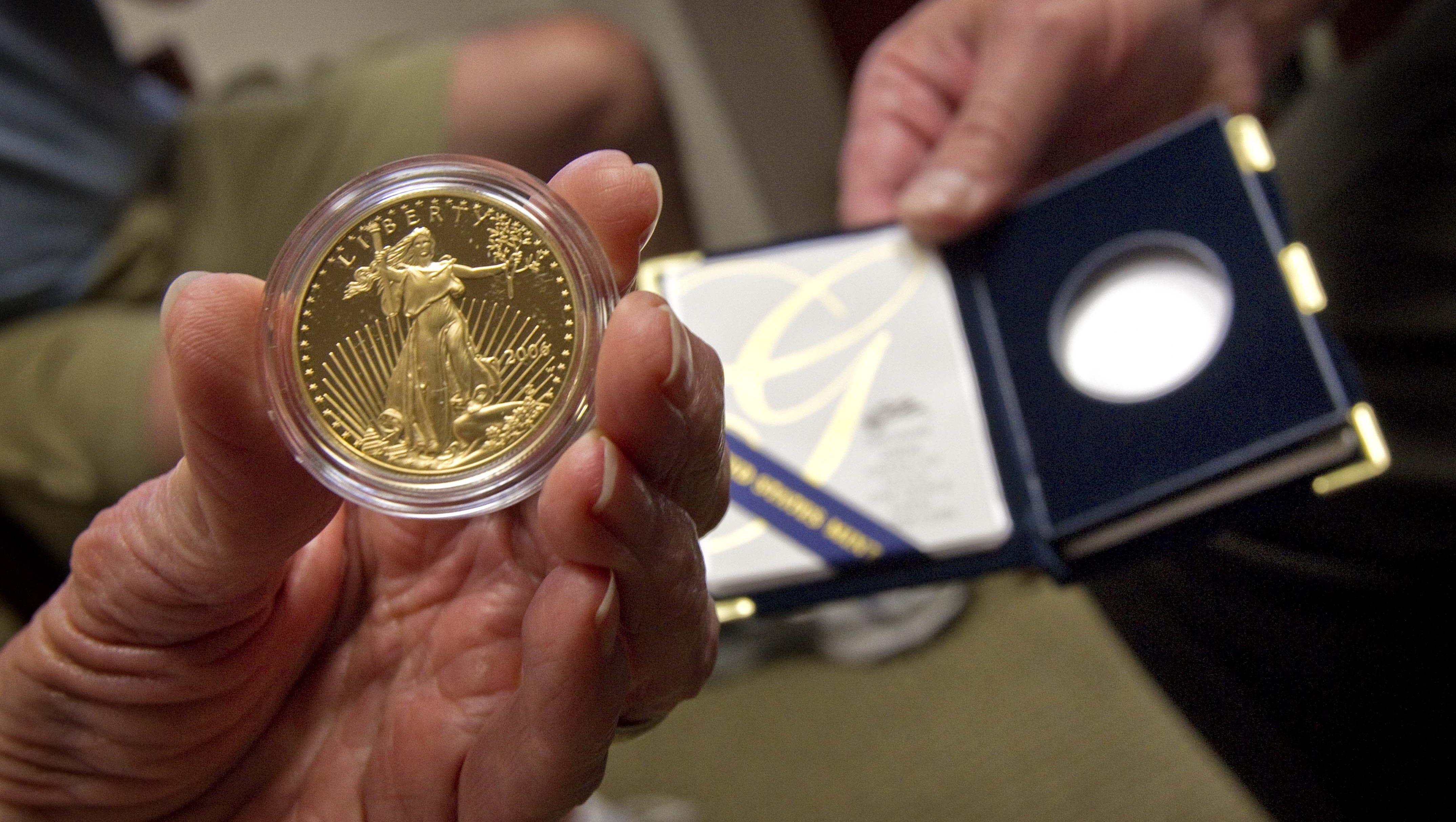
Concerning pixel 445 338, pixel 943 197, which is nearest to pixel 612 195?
pixel 445 338

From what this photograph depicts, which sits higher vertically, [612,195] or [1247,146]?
Answer: [612,195]

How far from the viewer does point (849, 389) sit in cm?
79

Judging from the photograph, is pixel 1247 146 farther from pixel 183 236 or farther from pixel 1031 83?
pixel 183 236

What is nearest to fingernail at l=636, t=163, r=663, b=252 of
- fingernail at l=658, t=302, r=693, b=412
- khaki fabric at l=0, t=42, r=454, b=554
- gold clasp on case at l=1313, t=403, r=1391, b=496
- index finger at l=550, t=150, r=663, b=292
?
index finger at l=550, t=150, r=663, b=292

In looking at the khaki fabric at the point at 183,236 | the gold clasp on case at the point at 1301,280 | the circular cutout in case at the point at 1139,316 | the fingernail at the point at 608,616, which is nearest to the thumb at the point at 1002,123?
the circular cutout in case at the point at 1139,316

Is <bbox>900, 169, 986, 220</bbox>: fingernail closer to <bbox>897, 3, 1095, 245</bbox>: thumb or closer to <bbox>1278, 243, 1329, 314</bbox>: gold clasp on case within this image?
<bbox>897, 3, 1095, 245</bbox>: thumb

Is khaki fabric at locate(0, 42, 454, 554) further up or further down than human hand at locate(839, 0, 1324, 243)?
further up

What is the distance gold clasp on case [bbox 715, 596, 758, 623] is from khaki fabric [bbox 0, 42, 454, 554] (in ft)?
2.32

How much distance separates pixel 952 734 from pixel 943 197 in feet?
2.11

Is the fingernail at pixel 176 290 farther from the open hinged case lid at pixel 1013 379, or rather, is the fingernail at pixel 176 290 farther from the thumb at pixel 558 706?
the open hinged case lid at pixel 1013 379

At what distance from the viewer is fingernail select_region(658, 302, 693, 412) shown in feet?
1.59

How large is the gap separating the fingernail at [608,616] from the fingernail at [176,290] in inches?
10.8

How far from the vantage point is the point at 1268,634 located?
2.68ft

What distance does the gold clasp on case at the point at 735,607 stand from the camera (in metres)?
0.76
